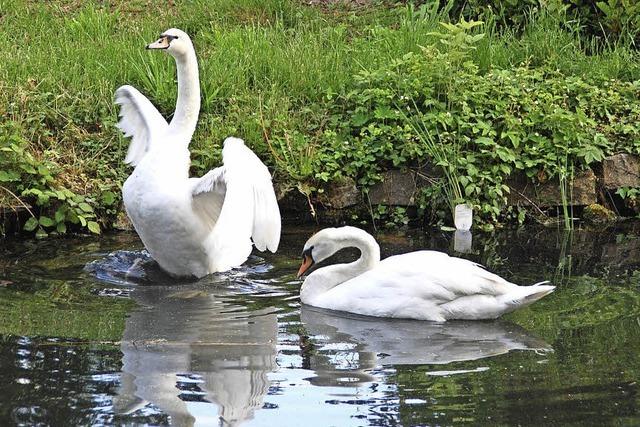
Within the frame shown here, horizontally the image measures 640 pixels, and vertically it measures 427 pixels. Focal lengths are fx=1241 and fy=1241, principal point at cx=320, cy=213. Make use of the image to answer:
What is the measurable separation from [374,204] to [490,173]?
2.81 feet

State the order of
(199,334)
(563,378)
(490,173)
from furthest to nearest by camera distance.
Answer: (490,173)
(199,334)
(563,378)

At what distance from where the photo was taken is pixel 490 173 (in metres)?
8.86

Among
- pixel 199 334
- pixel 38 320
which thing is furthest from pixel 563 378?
pixel 38 320

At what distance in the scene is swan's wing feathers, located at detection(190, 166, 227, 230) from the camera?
22.6 feet

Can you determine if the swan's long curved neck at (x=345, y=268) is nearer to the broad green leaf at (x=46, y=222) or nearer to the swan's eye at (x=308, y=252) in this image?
the swan's eye at (x=308, y=252)

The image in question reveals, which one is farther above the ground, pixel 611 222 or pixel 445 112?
pixel 445 112

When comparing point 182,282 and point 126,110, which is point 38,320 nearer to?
point 182,282

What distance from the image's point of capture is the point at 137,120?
8.11 metres

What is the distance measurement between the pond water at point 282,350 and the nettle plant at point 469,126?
1.01m

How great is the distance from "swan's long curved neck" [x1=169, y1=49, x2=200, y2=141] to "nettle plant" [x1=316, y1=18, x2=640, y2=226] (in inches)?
55.4

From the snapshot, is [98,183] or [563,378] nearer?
[563,378]

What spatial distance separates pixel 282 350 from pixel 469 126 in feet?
11.8

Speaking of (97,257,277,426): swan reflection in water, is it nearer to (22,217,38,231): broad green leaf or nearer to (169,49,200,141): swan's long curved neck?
(169,49,200,141): swan's long curved neck

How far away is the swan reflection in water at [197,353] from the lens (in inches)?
196
